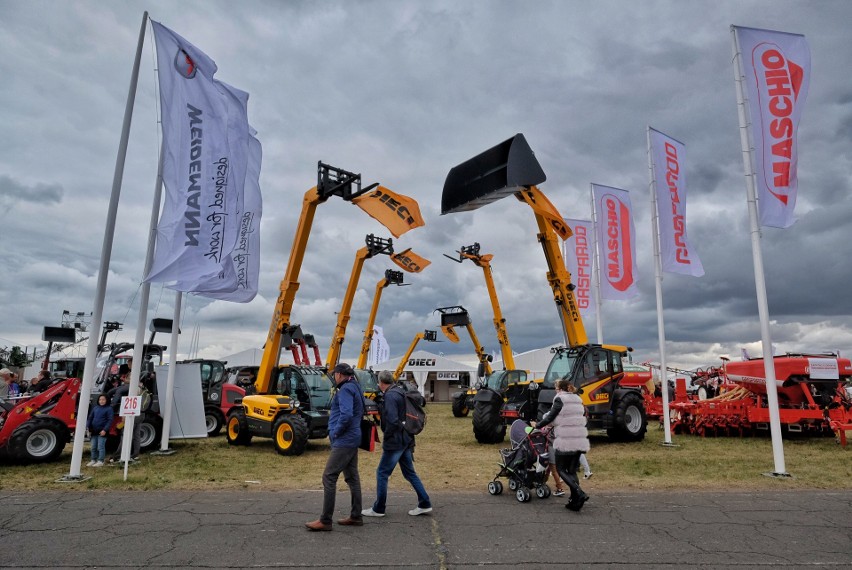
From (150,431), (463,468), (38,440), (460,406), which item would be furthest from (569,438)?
(460,406)

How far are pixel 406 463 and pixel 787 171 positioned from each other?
829cm

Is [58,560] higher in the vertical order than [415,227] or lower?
lower

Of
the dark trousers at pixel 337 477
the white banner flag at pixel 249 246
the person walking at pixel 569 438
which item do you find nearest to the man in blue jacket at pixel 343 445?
the dark trousers at pixel 337 477

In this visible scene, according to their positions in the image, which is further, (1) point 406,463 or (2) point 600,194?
(2) point 600,194

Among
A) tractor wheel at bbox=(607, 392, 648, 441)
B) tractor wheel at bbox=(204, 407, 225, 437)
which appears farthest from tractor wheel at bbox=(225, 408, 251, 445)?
tractor wheel at bbox=(607, 392, 648, 441)

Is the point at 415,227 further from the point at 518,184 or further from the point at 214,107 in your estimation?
the point at 214,107

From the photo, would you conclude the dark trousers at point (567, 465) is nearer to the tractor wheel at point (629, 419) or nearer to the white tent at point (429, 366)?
the tractor wheel at point (629, 419)

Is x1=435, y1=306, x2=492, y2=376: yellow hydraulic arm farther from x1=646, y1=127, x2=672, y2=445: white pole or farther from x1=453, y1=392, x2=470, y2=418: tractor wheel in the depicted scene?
x1=646, y1=127, x2=672, y2=445: white pole

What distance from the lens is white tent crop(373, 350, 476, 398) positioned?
41281 mm

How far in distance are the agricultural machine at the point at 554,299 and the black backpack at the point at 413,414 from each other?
6210mm

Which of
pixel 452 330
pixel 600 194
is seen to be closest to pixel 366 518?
pixel 600 194

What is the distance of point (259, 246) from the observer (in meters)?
12.5

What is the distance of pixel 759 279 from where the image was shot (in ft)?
31.6

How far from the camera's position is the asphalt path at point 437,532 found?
4898mm
